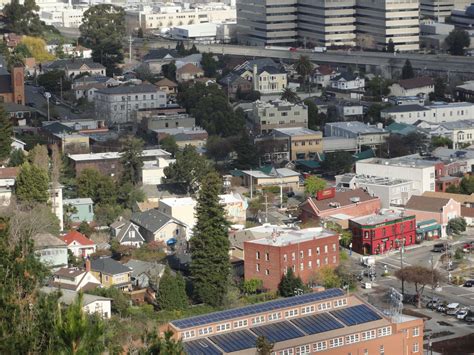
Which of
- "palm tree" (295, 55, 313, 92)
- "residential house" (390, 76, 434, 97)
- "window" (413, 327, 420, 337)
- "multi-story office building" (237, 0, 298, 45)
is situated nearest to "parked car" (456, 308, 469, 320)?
"window" (413, 327, 420, 337)

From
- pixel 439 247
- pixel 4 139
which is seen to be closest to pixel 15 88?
pixel 4 139

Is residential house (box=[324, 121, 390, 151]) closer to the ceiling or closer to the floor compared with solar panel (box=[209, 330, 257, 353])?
closer to the ceiling

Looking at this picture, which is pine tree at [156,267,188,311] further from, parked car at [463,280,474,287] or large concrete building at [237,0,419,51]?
large concrete building at [237,0,419,51]

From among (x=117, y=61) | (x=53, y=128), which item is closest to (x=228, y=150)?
(x=53, y=128)

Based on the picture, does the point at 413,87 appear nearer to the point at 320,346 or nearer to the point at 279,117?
the point at 279,117

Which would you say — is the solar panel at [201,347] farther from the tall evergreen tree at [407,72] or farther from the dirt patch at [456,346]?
the tall evergreen tree at [407,72]

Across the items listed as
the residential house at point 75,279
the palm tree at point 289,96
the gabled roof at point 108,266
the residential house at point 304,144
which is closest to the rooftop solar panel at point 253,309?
the residential house at point 75,279

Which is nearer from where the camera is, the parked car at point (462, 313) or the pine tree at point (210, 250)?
the parked car at point (462, 313)
